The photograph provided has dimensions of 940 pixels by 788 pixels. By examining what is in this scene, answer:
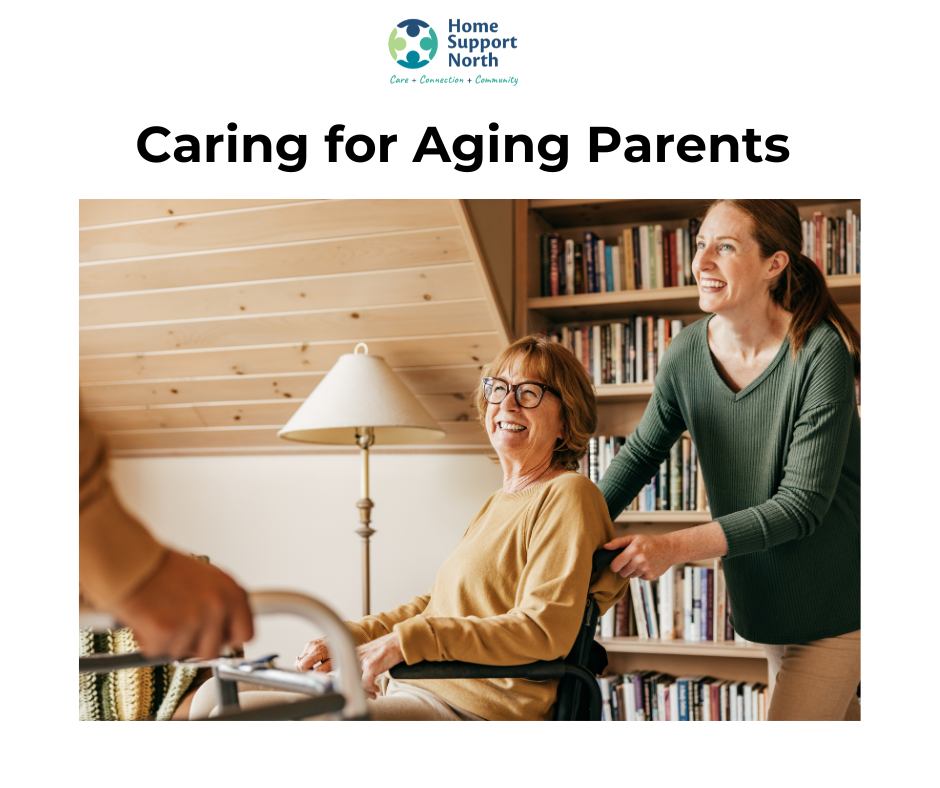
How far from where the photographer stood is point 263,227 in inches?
87.2

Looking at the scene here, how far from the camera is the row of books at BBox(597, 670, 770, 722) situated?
2236 millimetres

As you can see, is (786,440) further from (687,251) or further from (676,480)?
(687,251)

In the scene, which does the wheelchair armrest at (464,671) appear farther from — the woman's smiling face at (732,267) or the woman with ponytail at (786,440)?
the woman's smiling face at (732,267)

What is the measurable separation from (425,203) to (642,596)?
1.24 m

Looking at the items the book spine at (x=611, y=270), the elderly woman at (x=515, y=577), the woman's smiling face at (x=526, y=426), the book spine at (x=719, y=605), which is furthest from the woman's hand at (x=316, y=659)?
the book spine at (x=611, y=270)

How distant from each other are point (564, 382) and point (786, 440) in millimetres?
363

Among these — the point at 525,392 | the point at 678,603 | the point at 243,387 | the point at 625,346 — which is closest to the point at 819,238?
the point at 625,346

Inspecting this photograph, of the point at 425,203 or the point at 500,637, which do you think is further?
the point at 425,203

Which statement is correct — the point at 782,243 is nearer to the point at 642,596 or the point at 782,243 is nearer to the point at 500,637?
the point at 500,637

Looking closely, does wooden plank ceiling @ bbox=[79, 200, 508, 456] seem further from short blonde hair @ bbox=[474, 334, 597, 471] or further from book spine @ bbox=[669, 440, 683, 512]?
short blonde hair @ bbox=[474, 334, 597, 471]
